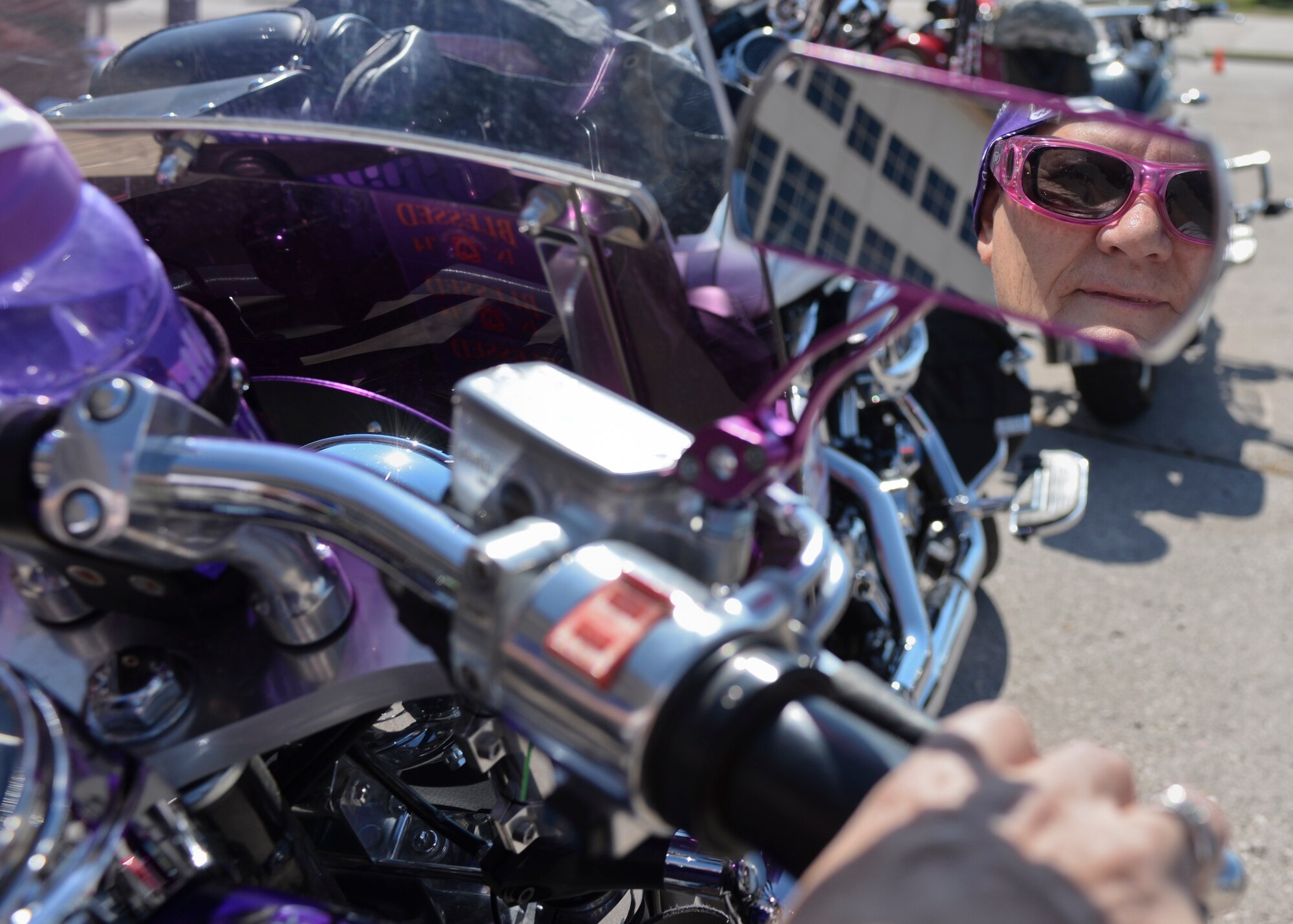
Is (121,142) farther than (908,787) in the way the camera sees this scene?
Yes

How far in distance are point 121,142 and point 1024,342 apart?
2.32m

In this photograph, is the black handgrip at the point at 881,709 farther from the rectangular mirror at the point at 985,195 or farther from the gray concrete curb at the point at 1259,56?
the gray concrete curb at the point at 1259,56

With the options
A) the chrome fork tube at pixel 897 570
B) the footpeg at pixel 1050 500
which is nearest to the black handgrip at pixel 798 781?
the chrome fork tube at pixel 897 570

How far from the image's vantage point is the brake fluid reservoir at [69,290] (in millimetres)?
798

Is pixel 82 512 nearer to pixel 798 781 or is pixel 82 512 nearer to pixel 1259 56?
pixel 798 781

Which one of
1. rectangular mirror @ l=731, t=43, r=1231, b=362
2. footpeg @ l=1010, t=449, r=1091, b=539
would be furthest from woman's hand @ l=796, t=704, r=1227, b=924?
footpeg @ l=1010, t=449, r=1091, b=539

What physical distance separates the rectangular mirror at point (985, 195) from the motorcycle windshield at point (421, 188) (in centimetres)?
31

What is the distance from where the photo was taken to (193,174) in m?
1.33

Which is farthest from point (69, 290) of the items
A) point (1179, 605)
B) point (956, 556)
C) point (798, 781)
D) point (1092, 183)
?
point (1179, 605)

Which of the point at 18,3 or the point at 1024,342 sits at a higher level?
the point at 18,3

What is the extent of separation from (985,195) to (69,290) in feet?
4.07

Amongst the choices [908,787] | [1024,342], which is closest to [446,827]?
[908,787]

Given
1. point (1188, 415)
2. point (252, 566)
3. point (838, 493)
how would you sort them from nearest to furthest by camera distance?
1. point (252, 566)
2. point (838, 493)
3. point (1188, 415)

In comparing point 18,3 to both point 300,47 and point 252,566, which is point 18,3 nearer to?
point 300,47
